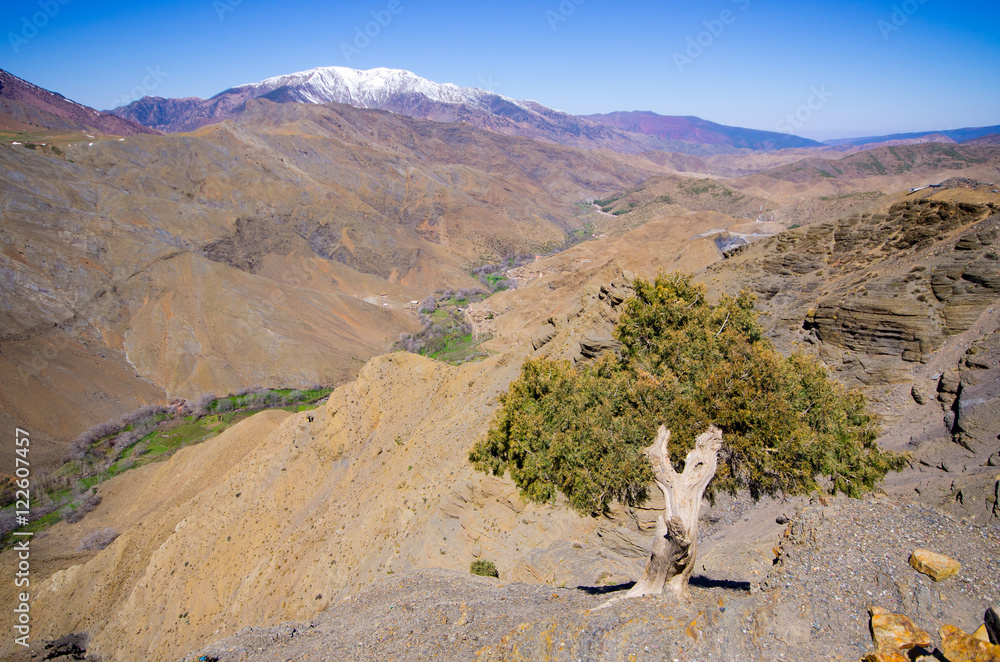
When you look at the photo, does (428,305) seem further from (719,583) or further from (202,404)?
(719,583)

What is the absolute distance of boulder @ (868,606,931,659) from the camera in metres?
6.70

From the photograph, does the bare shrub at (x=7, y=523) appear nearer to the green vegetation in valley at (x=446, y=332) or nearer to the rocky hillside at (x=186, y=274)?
the rocky hillside at (x=186, y=274)

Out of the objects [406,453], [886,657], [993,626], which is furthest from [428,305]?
[993,626]

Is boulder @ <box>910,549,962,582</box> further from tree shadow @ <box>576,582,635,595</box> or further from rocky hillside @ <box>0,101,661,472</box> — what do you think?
rocky hillside @ <box>0,101,661,472</box>

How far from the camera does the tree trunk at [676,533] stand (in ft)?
32.3

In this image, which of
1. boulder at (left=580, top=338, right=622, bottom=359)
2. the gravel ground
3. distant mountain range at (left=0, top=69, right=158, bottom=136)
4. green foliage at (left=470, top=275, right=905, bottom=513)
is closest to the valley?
the gravel ground

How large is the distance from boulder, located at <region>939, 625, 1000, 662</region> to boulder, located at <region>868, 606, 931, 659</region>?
47 cm

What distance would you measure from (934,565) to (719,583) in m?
5.06

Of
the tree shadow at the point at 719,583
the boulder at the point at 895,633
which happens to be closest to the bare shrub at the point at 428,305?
the tree shadow at the point at 719,583

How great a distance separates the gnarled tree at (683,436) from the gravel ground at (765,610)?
1.62 meters

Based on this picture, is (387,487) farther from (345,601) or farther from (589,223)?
(589,223)

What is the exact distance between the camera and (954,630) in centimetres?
647

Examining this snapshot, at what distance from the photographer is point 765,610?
26.5ft

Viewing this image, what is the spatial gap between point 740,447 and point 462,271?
8362 cm
